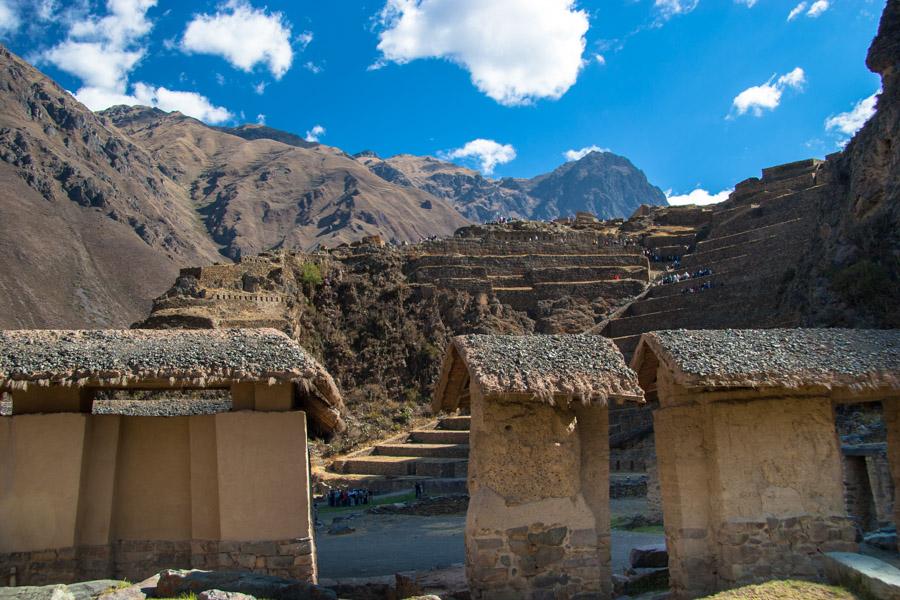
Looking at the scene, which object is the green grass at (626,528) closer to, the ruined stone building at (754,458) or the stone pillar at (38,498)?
the ruined stone building at (754,458)

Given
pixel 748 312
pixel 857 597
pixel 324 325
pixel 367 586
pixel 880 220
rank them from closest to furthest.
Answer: pixel 857 597, pixel 367 586, pixel 880 220, pixel 748 312, pixel 324 325

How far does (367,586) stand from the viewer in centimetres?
1116

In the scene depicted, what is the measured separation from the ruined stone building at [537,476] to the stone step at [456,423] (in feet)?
79.2

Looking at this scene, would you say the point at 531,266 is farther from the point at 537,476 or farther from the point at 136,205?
the point at 136,205

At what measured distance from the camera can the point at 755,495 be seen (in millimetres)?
9625

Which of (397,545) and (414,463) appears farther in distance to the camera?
(414,463)

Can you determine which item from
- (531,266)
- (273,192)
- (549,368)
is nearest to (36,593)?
(549,368)

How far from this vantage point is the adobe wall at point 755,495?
31.3ft

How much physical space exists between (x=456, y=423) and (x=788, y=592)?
25.7m

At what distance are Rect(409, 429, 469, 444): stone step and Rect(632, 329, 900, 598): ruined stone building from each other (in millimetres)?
21769

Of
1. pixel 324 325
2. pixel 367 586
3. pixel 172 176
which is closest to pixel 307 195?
pixel 172 176

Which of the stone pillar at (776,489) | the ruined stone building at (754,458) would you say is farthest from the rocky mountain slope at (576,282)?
the stone pillar at (776,489)

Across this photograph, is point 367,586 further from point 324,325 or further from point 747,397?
point 324,325

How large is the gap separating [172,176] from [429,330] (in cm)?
10470
